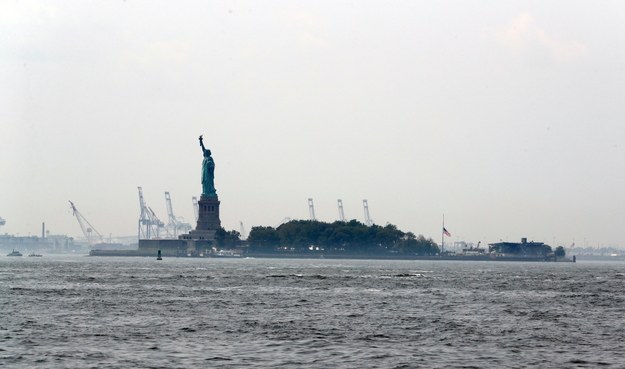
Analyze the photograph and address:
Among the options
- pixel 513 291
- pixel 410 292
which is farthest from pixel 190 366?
pixel 513 291

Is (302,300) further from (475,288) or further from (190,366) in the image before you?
(190,366)

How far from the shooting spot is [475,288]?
12512 centimetres

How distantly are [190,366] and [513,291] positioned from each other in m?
72.1

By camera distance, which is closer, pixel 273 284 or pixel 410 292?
pixel 410 292

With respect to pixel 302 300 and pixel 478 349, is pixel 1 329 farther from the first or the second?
pixel 302 300

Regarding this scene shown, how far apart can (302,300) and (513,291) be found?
30.7 meters

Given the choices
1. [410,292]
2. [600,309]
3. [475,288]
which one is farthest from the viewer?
[475,288]

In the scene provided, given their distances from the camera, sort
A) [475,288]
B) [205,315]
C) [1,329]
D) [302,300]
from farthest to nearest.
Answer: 1. [475,288]
2. [302,300]
3. [205,315]
4. [1,329]

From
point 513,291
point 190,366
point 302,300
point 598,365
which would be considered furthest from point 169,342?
point 513,291

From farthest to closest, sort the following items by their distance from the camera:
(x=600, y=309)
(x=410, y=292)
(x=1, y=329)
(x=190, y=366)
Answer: (x=410, y=292) → (x=600, y=309) → (x=1, y=329) → (x=190, y=366)

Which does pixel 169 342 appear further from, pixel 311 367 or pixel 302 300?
pixel 302 300

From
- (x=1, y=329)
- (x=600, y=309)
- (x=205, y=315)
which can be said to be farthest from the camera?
(x=600, y=309)

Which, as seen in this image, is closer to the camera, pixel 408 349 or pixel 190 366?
pixel 190 366

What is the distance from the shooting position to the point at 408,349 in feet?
194
